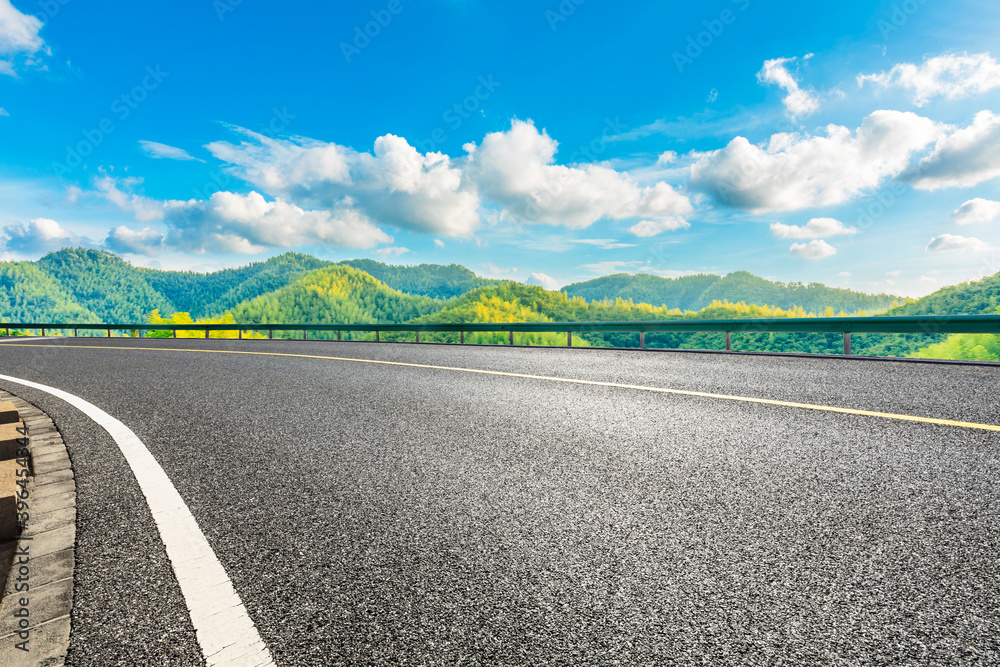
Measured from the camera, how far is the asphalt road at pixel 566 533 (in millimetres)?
1774

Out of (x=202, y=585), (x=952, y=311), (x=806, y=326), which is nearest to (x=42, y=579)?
(x=202, y=585)

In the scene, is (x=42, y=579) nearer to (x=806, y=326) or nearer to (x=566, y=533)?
(x=566, y=533)

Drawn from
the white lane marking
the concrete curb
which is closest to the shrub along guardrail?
the white lane marking

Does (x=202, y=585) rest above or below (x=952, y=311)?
below

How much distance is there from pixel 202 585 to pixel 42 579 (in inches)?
30.4

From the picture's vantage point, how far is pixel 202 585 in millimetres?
2189

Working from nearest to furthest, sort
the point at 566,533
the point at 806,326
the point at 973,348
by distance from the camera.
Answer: the point at 566,533
the point at 806,326
the point at 973,348

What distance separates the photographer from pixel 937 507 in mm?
2752

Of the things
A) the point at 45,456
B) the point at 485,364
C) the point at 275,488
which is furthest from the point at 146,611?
the point at 485,364

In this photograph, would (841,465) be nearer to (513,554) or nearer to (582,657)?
(513,554)

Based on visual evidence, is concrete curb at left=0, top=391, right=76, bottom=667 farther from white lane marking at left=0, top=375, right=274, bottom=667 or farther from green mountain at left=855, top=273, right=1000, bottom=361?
green mountain at left=855, top=273, right=1000, bottom=361

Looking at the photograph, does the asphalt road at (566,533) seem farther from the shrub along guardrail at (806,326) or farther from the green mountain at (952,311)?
the green mountain at (952,311)

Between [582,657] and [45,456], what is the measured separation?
4.84 m

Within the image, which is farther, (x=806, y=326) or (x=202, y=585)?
(x=806, y=326)
